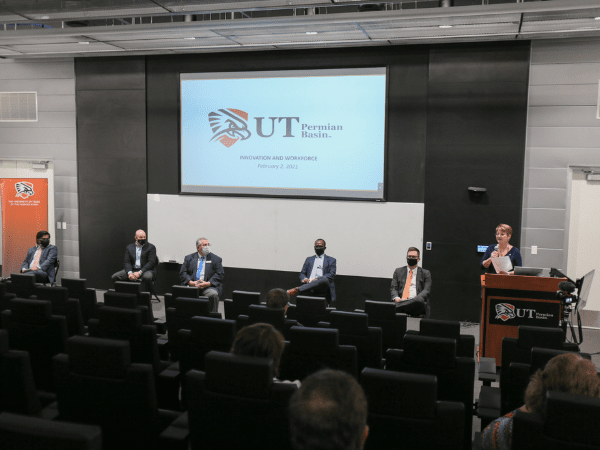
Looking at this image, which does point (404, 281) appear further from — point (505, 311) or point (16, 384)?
point (16, 384)

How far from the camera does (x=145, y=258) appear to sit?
866 cm

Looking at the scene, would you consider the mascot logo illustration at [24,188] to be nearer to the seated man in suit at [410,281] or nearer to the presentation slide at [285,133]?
the presentation slide at [285,133]

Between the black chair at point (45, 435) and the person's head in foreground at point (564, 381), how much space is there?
5.26ft

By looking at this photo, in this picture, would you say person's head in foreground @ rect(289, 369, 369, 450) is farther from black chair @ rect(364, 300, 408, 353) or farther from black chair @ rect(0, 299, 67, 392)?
black chair @ rect(364, 300, 408, 353)

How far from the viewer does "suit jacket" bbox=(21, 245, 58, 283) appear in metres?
8.48

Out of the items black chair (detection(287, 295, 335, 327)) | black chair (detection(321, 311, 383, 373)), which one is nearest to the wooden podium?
black chair (detection(287, 295, 335, 327))

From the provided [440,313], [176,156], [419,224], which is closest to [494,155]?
[419,224]

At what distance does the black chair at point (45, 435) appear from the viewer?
1338mm

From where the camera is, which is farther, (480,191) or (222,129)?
(222,129)

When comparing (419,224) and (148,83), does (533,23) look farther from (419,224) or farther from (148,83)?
(148,83)

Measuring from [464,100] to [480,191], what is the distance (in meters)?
1.41

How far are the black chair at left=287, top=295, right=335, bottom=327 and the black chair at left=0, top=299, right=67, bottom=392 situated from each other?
2330mm

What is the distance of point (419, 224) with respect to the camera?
8.14 metres

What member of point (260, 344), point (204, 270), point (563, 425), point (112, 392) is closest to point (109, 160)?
point (204, 270)
